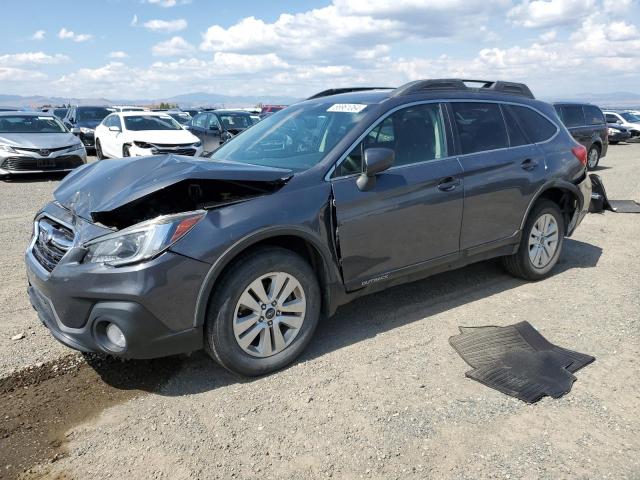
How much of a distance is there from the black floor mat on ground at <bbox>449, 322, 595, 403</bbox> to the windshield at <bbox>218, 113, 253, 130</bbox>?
1334 centimetres

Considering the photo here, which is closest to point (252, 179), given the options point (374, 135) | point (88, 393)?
point (374, 135)

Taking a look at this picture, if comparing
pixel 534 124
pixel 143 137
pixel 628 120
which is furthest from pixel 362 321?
pixel 628 120

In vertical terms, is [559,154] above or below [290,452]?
above

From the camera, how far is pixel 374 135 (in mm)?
3781

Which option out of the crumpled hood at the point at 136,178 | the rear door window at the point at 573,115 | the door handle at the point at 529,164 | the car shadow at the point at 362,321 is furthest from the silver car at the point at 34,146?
the rear door window at the point at 573,115

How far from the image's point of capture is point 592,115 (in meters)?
15.0

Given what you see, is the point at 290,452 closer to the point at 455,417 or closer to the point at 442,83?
the point at 455,417

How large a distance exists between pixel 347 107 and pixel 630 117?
2949 centimetres

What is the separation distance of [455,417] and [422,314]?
1.44 metres

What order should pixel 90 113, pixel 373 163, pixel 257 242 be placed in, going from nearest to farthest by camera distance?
pixel 257 242 < pixel 373 163 < pixel 90 113

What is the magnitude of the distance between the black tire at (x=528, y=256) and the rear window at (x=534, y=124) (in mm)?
605

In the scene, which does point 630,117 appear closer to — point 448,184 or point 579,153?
point 579,153

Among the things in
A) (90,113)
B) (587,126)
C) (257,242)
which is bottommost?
(587,126)

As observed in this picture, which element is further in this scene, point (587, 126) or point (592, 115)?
point (592, 115)
